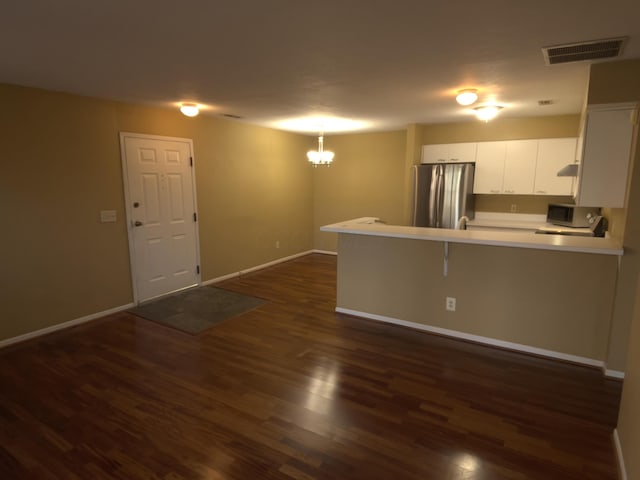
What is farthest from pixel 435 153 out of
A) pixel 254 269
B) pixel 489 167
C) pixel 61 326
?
pixel 61 326

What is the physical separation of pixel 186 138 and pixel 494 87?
373 centimetres

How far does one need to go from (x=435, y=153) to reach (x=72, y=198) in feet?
16.3

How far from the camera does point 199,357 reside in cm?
314

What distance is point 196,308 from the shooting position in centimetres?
431

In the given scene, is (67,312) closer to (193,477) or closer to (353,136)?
(193,477)

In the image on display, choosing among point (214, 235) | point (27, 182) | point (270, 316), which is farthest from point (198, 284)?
point (27, 182)

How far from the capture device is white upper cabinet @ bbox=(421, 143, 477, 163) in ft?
17.7

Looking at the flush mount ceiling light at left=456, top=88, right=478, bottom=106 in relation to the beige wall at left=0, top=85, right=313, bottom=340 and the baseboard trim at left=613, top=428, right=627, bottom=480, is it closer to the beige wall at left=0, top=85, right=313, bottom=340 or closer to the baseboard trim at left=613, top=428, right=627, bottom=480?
the baseboard trim at left=613, top=428, right=627, bottom=480

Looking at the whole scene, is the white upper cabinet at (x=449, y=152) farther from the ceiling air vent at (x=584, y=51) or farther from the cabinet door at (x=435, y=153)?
the ceiling air vent at (x=584, y=51)

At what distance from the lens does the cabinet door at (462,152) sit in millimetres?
5384

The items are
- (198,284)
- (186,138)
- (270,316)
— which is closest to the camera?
(270,316)

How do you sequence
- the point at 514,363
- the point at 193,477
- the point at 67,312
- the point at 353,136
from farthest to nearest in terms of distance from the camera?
the point at 353,136
the point at 67,312
the point at 514,363
the point at 193,477

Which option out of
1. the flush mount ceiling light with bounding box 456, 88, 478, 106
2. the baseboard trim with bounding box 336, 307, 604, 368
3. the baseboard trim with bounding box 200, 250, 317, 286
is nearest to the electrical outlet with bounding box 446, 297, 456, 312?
the baseboard trim with bounding box 336, 307, 604, 368

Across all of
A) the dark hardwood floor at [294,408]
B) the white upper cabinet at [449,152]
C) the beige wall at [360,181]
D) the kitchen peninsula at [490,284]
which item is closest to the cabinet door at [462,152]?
the white upper cabinet at [449,152]
